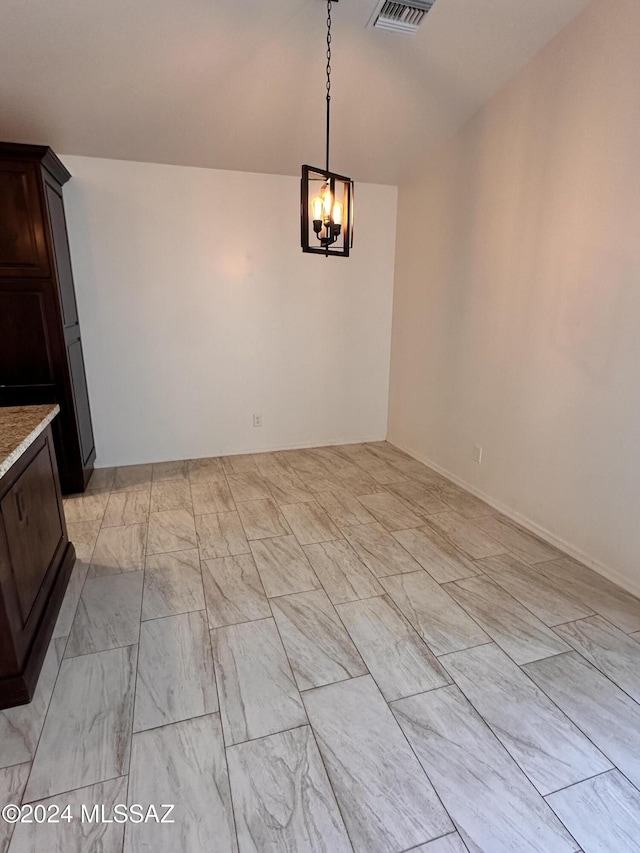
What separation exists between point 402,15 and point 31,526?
10.3 ft

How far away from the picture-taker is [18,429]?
1838 mm

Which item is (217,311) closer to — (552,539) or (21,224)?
(21,224)

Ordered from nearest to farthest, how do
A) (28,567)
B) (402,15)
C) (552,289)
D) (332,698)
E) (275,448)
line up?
(332,698) < (28,567) < (402,15) < (552,289) < (275,448)

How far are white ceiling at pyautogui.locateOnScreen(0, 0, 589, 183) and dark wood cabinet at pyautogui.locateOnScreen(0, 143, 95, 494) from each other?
15.7 inches

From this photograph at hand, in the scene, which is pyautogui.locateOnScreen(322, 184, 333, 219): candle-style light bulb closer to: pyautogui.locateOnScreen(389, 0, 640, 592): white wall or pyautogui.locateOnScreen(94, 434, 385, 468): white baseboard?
pyautogui.locateOnScreen(389, 0, 640, 592): white wall

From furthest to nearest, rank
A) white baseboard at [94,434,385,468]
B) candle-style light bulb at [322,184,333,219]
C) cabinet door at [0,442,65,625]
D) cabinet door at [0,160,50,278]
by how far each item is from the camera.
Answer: white baseboard at [94,434,385,468] < cabinet door at [0,160,50,278] < candle-style light bulb at [322,184,333,219] < cabinet door at [0,442,65,625]

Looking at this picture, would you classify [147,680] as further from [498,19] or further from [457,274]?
[498,19]

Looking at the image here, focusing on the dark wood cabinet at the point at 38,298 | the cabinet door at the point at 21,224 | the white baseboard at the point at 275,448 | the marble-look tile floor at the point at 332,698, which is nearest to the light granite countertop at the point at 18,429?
the marble-look tile floor at the point at 332,698

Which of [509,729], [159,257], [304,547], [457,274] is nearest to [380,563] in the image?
[304,547]

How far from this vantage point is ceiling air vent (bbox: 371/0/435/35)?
2.29 m

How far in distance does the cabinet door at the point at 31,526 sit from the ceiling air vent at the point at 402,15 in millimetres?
2816

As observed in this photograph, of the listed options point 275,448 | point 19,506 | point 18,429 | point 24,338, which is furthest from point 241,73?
point 275,448

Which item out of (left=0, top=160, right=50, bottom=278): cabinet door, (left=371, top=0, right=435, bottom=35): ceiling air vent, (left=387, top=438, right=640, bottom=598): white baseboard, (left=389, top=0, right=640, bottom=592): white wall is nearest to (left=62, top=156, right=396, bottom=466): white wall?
(left=0, top=160, right=50, bottom=278): cabinet door

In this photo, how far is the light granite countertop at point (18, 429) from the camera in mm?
1582
